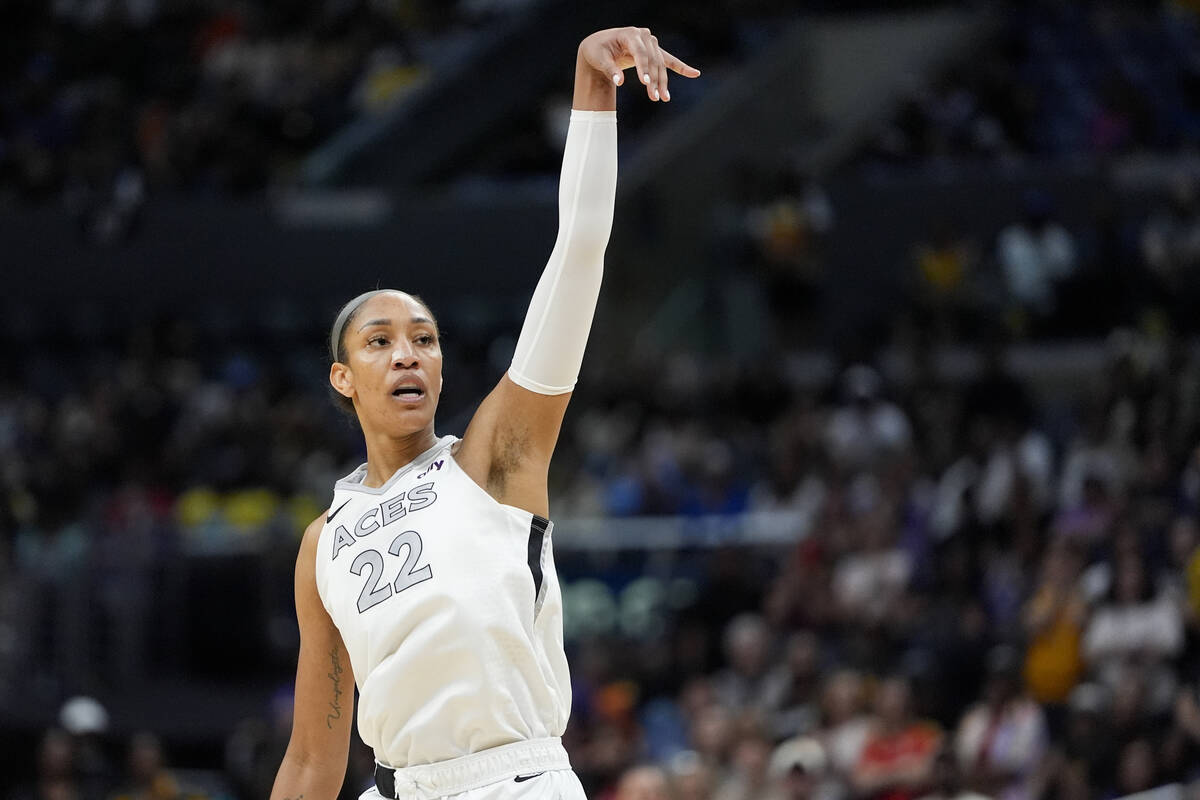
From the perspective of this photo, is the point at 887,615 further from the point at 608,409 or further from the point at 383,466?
the point at 383,466

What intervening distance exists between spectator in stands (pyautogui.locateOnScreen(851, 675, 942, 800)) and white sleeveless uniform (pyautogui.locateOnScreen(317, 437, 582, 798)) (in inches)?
218

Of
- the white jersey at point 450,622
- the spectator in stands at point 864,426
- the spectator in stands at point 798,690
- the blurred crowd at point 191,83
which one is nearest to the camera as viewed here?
the white jersey at point 450,622

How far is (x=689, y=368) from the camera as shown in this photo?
14.6 m

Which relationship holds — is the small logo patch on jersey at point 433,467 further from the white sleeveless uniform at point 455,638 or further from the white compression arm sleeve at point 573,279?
the white compression arm sleeve at point 573,279

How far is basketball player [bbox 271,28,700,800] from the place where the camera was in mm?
4016

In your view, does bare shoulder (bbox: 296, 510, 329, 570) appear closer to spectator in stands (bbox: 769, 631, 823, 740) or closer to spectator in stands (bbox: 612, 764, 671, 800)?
spectator in stands (bbox: 612, 764, 671, 800)

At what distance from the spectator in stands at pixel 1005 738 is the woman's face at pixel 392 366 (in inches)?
220

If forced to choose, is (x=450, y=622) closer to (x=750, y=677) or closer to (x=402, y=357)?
(x=402, y=357)

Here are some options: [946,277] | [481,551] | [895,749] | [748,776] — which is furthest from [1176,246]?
[481,551]

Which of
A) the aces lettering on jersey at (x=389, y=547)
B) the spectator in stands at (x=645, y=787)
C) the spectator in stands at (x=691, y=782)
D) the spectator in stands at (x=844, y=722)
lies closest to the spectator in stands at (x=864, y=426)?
the spectator in stands at (x=844, y=722)

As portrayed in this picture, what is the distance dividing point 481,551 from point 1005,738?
6.09m

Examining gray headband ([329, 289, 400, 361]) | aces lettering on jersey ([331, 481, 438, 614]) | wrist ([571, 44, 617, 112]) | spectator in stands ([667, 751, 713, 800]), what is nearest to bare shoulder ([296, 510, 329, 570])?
aces lettering on jersey ([331, 481, 438, 614])

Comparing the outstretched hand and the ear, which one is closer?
the outstretched hand

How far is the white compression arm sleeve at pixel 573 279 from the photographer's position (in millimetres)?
4090
